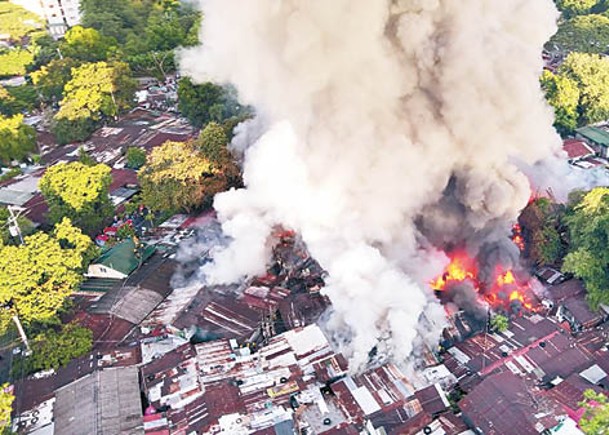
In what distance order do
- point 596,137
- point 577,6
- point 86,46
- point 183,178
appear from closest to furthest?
1. point 183,178
2. point 596,137
3. point 86,46
4. point 577,6

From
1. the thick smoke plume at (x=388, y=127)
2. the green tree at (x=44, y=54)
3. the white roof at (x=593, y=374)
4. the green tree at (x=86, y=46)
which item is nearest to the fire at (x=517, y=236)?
the thick smoke plume at (x=388, y=127)

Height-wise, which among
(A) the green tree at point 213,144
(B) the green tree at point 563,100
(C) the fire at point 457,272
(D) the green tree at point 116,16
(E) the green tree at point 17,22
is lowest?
(C) the fire at point 457,272

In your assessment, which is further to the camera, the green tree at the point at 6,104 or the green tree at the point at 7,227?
the green tree at the point at 6,104

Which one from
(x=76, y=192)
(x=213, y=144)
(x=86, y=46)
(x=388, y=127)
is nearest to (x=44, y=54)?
(x=86, y=46)

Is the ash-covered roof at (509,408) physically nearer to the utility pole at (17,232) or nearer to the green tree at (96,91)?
the utility pole at (17,232)

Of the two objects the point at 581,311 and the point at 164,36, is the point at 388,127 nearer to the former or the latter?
the point at 581,311

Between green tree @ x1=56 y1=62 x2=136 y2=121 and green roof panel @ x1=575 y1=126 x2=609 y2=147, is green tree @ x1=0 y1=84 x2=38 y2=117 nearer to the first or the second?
green tree @ x1=56 y1=62 x2=136 y2=121

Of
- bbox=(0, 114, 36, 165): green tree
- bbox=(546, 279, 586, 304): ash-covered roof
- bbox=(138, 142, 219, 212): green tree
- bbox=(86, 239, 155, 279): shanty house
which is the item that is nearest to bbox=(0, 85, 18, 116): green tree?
bbox=(0, 114, 36, 165): green tree
